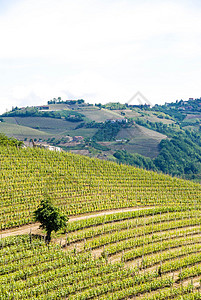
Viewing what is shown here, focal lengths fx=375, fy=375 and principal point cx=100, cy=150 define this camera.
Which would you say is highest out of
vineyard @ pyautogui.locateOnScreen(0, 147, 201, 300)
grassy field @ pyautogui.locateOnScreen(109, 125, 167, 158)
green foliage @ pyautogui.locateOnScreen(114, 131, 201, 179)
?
grassy field @ pyautogui.locateOnScreen(109, 125, 167, 158)

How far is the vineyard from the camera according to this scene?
2564 centimetres

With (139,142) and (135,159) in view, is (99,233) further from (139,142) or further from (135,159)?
(139,142)

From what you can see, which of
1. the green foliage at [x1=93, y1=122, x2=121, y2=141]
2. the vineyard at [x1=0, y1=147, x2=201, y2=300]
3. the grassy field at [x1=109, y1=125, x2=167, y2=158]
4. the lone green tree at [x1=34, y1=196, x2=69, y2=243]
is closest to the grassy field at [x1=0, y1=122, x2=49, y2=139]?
the green foliage at [x1=93, y1=122, x2=121, y2=141]

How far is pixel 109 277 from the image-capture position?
26500mm

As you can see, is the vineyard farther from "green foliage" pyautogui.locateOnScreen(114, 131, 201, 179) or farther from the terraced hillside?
"green foliage" pyautogui.locateOnScreen(114, 131, 201, 179)

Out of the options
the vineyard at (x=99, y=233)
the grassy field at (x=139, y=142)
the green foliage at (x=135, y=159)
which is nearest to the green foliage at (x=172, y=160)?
the green foliage at (x=135, y=159)

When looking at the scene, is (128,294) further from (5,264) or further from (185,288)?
(5,264)

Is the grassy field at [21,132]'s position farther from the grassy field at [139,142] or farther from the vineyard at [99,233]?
the vineyard at [99,233]

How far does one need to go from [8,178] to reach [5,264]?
20.4 m

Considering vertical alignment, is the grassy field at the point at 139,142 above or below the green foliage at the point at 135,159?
above

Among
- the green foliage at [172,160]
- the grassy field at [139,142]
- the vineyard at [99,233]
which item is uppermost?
the grassy field at [139,142]

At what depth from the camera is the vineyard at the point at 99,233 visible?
1009 inches

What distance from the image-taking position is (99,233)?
35156 millimetres

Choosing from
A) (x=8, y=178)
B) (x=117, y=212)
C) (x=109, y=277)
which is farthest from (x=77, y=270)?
(x=8, y=178)
